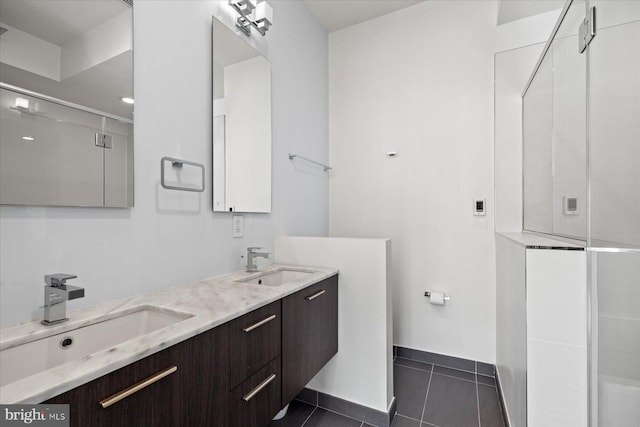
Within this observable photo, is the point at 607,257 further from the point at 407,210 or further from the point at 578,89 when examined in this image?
the point at 407,210

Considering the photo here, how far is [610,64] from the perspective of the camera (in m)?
1.04

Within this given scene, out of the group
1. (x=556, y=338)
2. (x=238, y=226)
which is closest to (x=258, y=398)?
(x=238, y=226)

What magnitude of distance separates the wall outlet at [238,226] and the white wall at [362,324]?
1.55ft

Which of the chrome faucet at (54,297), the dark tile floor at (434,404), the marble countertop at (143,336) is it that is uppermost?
the chrome faucet at (54,297)

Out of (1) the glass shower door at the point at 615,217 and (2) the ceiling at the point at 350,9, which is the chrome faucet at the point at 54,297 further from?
(2) the ceiling at the point at 350,9

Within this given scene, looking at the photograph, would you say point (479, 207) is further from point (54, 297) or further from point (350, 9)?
point (54, 297)

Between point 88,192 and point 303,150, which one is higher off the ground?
point 303,150

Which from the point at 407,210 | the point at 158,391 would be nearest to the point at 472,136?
the point at 407,210

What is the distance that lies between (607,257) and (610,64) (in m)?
0.65

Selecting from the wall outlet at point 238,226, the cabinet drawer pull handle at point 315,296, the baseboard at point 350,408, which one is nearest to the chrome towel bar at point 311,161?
the wall outlet at point 238,226

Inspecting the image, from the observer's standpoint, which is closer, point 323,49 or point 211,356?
point 211,356

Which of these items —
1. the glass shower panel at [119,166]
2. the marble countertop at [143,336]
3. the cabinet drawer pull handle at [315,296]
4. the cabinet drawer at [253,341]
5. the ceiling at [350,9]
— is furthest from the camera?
the ceiling at [350,9]

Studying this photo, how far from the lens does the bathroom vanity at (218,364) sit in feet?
2.10

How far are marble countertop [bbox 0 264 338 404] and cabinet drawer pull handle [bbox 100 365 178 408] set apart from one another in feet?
0.20
